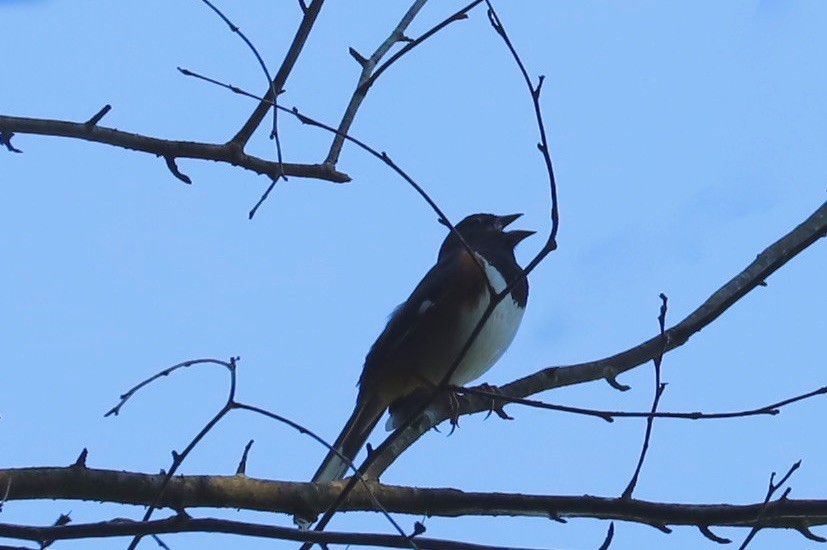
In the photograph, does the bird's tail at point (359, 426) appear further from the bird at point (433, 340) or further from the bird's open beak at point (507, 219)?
the bird's open beak at point (507, 219)

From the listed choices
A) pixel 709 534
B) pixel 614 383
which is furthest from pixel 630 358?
pixel 709 534

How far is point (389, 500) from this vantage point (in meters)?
2.96

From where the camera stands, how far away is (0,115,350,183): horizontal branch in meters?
2.73

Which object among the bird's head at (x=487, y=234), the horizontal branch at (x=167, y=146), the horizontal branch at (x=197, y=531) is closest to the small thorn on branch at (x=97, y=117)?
the horizontal branch at (x=167, y=146)

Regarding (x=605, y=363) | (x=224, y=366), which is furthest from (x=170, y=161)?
(x=605, y=363)

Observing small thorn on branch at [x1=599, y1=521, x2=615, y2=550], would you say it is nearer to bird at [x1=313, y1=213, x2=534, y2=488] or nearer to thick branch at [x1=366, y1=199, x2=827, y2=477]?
thick branch at [x1=366, y1=199, x2=827, y2=477]

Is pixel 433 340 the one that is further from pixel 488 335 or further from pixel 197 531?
pixel 197 531

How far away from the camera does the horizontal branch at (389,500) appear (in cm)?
258

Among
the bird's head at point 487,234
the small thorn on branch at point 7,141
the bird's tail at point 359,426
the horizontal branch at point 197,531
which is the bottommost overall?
the horizontal branch at point 197,531

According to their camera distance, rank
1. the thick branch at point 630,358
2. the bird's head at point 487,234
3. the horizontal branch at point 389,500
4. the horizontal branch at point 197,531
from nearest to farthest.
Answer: the horizontal branch at point 197,531 < the horizontal branch at point 389,500 < the thick branch at point 630,358 < the bird's head at point 487,234

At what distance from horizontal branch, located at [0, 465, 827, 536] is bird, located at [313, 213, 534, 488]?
203 cm

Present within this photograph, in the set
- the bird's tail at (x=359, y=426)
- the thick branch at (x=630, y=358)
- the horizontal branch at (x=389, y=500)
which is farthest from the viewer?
the bird's tail at (x=359, y=426)

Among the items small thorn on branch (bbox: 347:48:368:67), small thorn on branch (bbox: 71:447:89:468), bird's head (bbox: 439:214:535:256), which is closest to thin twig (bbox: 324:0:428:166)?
small thorn on branch (bbox: 347:48:368:67)

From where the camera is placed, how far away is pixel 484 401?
4.52 meters
